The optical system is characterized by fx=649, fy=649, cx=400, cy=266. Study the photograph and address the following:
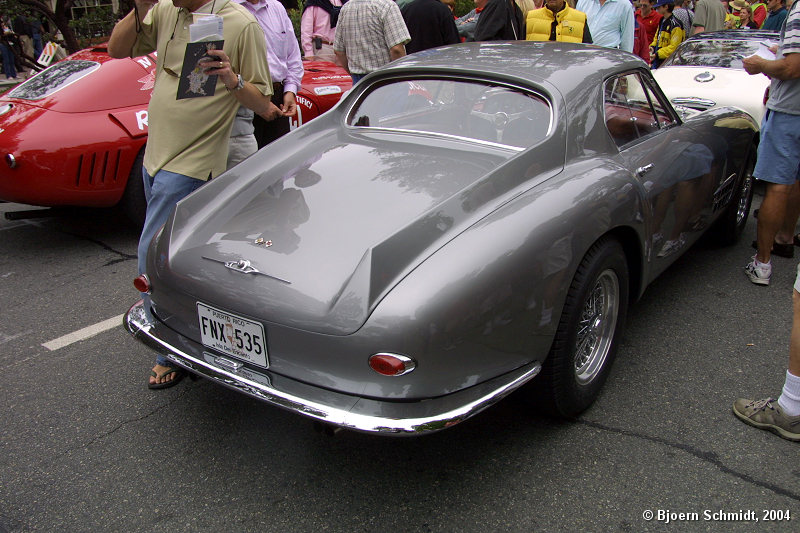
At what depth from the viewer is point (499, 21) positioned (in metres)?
5.96

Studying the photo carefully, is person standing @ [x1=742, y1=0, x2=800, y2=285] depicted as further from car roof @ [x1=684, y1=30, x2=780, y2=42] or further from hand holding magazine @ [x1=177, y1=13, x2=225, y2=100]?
car roof @ [x1=684, y1=30, x2=780, y2=42]

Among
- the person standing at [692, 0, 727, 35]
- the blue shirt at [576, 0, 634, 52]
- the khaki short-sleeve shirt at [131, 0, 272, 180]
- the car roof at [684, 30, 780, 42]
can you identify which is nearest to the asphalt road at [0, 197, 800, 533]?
the khaki short-sleeve shirt at [131, 0, 272, 180]

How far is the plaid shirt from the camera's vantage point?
5336 mm

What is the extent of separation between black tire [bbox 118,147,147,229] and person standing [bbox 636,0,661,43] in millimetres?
7461

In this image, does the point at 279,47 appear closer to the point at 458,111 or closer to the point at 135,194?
the point at 135,194

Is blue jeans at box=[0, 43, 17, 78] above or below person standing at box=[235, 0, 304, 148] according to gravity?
below

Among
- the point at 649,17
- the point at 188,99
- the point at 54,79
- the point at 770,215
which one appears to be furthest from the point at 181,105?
the point at 649,17

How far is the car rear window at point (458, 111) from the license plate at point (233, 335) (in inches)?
52.5

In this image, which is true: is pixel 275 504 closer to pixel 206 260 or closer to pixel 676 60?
pixel 206 260

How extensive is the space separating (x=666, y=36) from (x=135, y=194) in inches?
304

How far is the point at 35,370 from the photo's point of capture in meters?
3.17

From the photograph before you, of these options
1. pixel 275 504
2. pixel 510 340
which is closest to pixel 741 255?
pixel 510 340

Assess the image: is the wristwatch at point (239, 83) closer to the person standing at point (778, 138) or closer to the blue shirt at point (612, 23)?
the person standing at point (778, 138)

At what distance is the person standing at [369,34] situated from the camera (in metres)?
5.34
